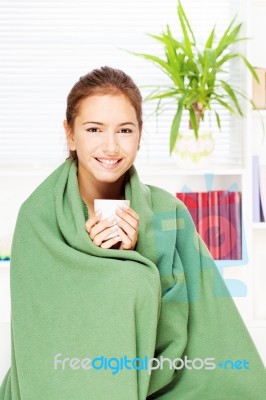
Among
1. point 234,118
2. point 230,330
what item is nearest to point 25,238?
point 230,330

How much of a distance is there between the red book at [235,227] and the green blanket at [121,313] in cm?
159

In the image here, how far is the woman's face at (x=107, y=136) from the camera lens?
1.47m

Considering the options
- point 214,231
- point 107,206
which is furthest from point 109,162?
point 214,231

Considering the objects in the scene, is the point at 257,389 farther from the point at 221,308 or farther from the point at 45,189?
the point at 45,189

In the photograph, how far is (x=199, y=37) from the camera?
3406mm

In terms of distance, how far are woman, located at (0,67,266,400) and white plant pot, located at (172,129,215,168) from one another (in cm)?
149

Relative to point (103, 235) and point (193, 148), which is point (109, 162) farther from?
point (193, 148)

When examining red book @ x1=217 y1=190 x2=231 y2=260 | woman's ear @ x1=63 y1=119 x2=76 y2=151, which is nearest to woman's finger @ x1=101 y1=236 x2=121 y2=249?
woman's ear @ x1=63 y1=119 x2=76 y2=151

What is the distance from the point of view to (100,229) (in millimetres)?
1345

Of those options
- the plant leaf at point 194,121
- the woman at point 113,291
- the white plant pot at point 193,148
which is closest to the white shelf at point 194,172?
the white plant pot at point 193,148

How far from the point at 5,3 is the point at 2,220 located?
42.1 inches

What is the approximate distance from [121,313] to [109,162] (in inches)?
14.2

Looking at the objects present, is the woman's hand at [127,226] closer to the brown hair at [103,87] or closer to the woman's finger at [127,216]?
the woman's finger at [127,216]

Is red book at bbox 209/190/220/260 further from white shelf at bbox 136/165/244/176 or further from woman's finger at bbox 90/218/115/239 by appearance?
woman's finger at bbox 90/218/115/239
